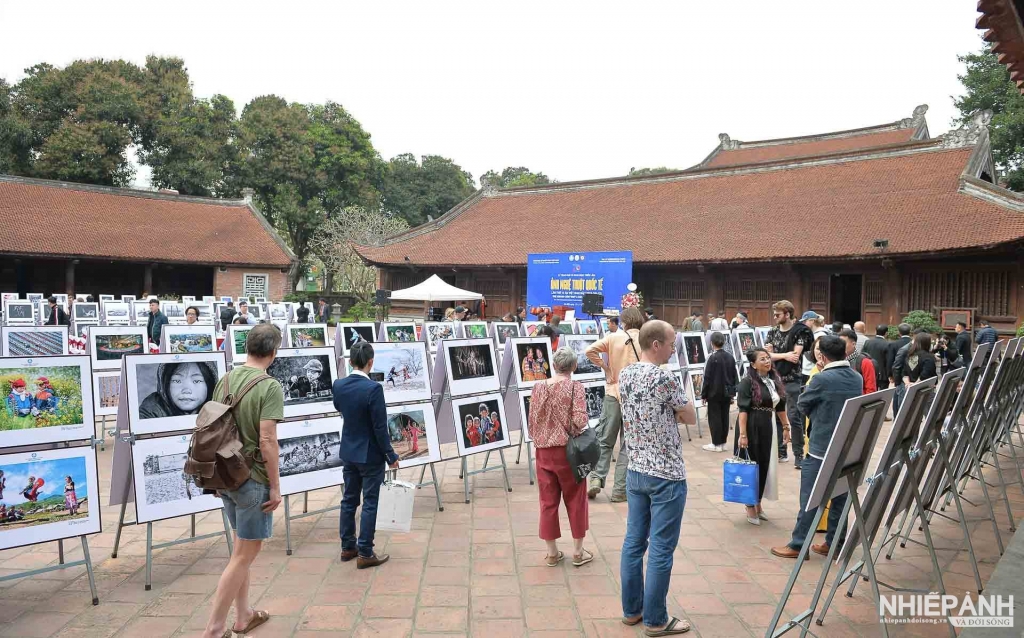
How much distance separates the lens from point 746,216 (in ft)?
79.5

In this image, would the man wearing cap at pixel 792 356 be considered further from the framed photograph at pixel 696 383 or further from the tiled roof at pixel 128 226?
the tiled roof at pixel 128 226

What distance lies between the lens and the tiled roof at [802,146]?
30.5m

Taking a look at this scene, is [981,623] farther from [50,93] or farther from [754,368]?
[50,93]

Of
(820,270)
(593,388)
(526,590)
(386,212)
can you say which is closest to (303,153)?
(386,212)

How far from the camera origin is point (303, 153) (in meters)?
42.4

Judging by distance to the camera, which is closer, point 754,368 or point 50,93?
point 754,368

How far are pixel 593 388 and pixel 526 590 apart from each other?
4.06 metres

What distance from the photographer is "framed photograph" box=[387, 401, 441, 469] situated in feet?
20.0

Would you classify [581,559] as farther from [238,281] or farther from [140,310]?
[238,281]

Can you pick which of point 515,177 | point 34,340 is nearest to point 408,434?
point 34,340

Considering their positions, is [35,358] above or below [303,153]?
below

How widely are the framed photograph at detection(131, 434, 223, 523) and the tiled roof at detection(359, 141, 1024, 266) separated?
18.8 m

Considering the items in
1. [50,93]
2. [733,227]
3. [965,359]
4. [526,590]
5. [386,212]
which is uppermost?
[50,93]

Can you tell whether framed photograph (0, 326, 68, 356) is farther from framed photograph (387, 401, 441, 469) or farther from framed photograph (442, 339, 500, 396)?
framed photograph (442, 339, 500, 396)
